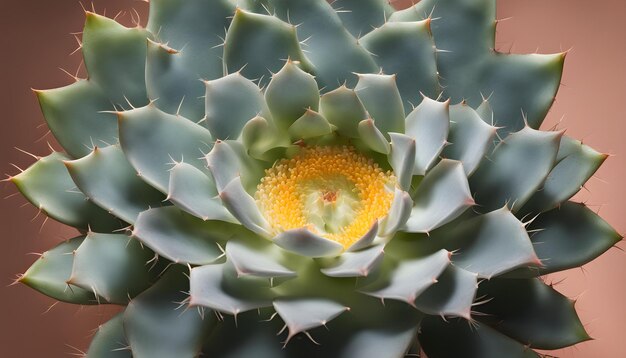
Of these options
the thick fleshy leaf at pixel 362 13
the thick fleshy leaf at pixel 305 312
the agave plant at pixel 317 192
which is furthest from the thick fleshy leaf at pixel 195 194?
the thick fleshy leaf at pixel 362 13

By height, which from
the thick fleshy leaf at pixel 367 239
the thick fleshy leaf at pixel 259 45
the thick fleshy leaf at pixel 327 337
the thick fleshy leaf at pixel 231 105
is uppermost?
the thick fleshy leaf at pixel 259 45

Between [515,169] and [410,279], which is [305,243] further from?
[515,169]

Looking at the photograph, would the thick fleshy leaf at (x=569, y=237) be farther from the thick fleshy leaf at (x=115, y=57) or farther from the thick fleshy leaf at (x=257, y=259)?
the thick fleshy leaf at (x=115, y=57)

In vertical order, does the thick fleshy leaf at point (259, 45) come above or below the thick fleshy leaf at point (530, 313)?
above

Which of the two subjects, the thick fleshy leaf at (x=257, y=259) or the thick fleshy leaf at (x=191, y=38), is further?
the thick fleshy leaf at (x=191, y=38)

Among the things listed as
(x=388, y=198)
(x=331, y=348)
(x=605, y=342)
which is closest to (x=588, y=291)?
(x=605, y=342)
